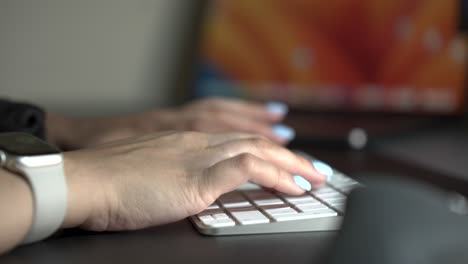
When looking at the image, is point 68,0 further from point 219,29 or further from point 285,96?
point 285,96

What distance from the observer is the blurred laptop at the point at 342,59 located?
55.8 inches

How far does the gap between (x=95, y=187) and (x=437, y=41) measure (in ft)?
3.39

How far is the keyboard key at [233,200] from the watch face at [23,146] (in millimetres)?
186

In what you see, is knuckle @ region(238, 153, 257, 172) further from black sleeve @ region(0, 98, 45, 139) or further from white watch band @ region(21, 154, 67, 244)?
black sleeve @ region(0, 98, 45, 139)

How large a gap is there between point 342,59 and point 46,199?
103 cm

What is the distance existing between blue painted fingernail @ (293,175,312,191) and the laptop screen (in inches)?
30.2

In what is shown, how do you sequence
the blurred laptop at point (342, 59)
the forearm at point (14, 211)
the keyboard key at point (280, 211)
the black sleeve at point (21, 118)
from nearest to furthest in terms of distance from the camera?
the forearm at point (14, 211) < the keyboard key at point (280, 211) < the black sleeve at point (21, 118) < the blurred laptop at point (342, 59)

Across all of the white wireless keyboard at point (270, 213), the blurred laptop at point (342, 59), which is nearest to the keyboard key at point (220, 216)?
the white wireless keyboard at point (270, 213)

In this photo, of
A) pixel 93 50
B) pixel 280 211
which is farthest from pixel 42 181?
pixel 93 50

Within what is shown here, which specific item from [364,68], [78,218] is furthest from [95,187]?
[364,68]

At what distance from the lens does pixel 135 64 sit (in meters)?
1.74

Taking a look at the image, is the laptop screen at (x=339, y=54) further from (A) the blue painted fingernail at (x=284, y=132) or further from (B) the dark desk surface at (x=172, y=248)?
(B) the dark desk surface at (x=172, y=248)

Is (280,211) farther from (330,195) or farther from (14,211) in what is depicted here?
(14,211)

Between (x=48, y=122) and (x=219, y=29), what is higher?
(x=219, y=29)
